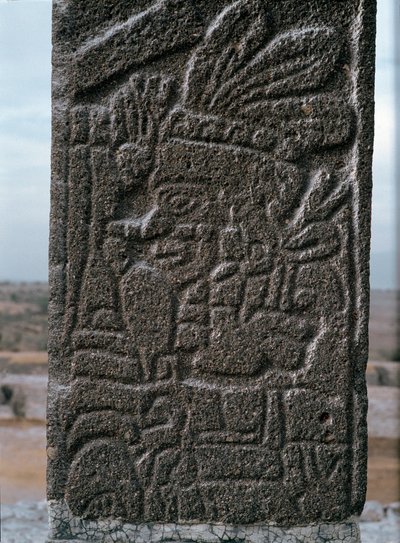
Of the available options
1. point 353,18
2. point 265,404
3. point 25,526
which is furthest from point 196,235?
point 25,526

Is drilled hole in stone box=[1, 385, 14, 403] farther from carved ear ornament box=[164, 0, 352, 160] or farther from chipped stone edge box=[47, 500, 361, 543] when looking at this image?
carved ear ornament box=[164, 0, 352, 160]

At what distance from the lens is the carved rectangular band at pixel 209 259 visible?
2.67 meters

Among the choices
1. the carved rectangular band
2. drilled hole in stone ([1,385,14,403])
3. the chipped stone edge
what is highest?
the carved rectangular band

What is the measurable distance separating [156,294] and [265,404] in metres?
0.57

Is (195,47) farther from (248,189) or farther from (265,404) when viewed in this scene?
(265,404)

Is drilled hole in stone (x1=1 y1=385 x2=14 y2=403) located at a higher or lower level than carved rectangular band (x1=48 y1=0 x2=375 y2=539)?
lower

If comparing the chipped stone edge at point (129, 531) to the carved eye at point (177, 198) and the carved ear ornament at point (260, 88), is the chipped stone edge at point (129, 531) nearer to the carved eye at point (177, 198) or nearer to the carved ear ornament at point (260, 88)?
the carved eye at point (177, 198)

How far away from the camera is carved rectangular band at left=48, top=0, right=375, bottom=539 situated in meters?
2.67

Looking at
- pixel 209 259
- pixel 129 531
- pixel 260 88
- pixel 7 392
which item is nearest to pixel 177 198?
pixel 209 259

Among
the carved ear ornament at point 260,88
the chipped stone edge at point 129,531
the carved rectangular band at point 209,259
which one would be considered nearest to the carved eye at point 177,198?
the carved rectangular band at point 209,259

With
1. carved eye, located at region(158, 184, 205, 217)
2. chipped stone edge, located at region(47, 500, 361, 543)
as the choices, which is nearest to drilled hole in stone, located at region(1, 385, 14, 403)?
chipped stone edge, located at region(47, 500, 361, 543)

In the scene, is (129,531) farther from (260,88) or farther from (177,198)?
(260,88)

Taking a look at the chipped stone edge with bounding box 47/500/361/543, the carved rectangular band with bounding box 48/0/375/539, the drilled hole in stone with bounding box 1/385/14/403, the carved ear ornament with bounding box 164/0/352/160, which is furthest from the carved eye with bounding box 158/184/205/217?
the drilled hole in stone with bounding box 1/385/14/403

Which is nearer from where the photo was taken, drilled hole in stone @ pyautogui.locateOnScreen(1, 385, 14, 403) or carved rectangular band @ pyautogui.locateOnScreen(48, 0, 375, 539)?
carved rectangular band @ pyautogui.locateOnScreen(48, 0, 375, 539)
